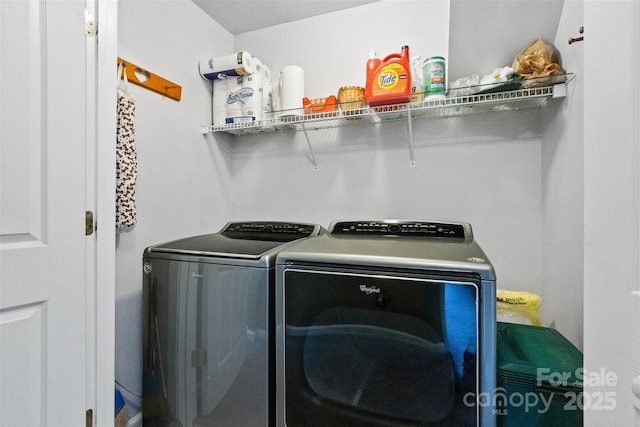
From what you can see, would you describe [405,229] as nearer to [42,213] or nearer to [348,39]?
[348,39]

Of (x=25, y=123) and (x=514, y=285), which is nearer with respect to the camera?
(x=25, y=123)

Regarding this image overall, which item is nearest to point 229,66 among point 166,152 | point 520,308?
point 166,152

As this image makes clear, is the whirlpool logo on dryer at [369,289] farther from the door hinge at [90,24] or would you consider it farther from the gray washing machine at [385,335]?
the door hinge at [90,24]

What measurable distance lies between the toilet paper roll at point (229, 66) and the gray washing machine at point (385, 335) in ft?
4.47

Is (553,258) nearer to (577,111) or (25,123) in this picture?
(577,111)

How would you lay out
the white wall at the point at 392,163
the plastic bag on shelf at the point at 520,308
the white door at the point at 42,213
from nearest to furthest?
the white door at the point at 42,213 → the plastic bag on shelf at the point at 520,308 → the white wall at the point at 392,163

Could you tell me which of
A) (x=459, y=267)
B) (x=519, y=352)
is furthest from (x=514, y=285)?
(x=459, y=267)

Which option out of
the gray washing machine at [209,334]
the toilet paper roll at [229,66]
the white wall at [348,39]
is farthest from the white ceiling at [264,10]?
the gray washing machine at [209,334]

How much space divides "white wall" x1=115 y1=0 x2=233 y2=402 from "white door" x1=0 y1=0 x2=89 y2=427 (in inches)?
10.0

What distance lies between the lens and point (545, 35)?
4.70 ft

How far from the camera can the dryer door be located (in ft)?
3.35

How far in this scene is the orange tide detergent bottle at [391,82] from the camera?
1.57 metres

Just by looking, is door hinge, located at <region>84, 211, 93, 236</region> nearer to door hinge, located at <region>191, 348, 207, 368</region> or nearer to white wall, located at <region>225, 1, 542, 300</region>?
door hinge, located at <region>191, 348, 207, 368</region>

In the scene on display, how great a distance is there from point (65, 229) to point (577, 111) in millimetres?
1940
